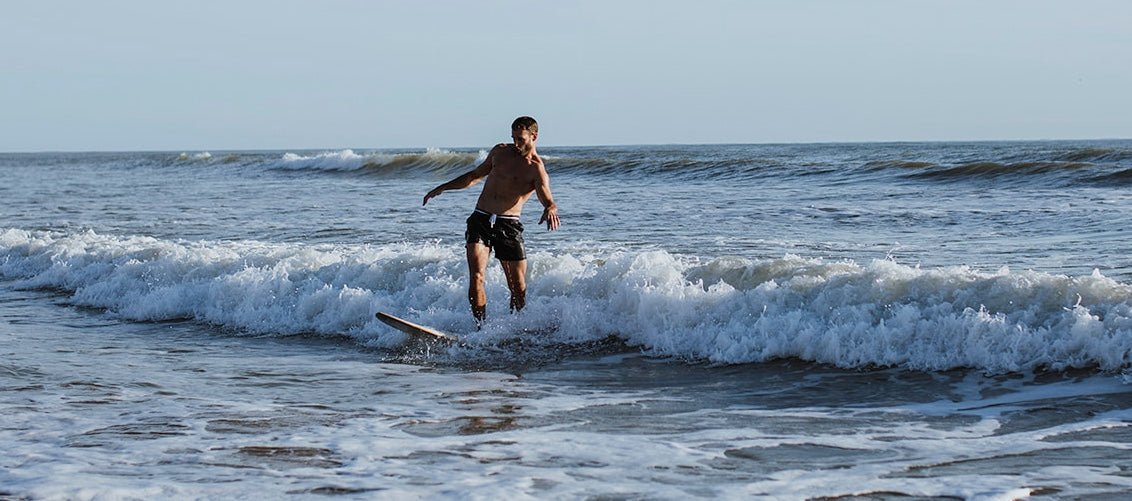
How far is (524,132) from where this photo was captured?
27.0 feet

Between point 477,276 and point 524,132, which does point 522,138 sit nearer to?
point 524,132

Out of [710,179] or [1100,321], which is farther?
[710,179]

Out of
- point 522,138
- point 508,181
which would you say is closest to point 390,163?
point 508,181

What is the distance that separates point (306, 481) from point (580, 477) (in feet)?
3.75

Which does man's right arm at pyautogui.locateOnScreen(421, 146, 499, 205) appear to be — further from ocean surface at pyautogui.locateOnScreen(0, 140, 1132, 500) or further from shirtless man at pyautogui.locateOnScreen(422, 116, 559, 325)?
ocean surface at pyautogui.locateOnScreen(0, 140, 1132, 500)

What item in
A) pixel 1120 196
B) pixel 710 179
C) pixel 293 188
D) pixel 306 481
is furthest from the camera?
pixel 293 188

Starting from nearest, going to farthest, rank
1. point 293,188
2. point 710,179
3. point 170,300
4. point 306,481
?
point 306,481 → point 170,300 → point 710,179 → point 293,188

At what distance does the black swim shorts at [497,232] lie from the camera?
28.0ft

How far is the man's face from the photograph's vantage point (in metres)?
8.22

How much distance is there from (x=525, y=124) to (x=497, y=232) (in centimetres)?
85

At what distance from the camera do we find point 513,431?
5.82 metres

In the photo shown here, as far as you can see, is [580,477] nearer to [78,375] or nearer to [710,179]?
[78,375]

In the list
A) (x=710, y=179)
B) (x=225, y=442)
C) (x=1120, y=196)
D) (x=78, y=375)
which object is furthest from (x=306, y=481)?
(x=710, y=179)

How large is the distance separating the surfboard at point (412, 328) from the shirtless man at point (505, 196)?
1.31 ft
